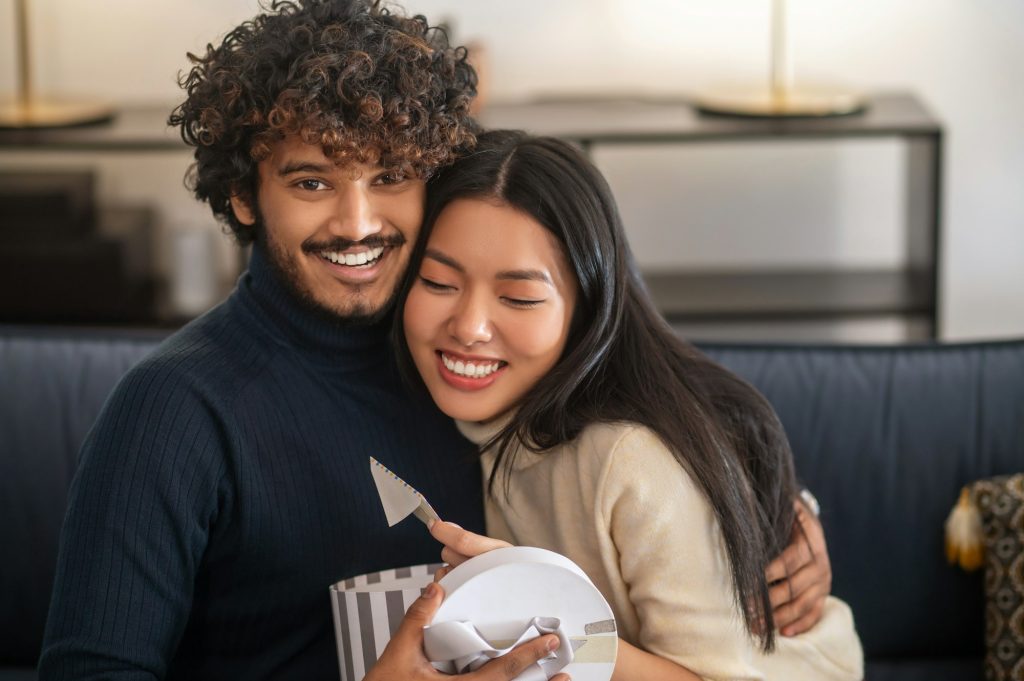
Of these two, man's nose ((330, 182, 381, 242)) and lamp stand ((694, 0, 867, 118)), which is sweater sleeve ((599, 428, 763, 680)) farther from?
lamp stand ((694, 0, 867, 118))

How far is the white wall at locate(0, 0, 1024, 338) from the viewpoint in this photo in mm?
3314

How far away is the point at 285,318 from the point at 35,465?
69 centimetres

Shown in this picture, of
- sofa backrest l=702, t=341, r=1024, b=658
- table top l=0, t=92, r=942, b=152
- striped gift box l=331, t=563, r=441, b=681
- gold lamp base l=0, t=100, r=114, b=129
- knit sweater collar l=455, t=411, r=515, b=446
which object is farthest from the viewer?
gold lamp base l=0, t=100, r=114, b=129

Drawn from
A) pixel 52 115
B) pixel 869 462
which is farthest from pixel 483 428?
pixel 52 115

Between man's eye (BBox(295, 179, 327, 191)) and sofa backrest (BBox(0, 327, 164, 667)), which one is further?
sofa backrest (BBox(0, 327, 164, 667))

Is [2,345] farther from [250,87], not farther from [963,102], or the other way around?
[963,102]

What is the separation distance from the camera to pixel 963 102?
11.2 ft

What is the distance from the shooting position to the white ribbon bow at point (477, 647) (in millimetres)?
1208

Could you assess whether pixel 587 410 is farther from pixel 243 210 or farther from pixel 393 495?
pixel 243 210

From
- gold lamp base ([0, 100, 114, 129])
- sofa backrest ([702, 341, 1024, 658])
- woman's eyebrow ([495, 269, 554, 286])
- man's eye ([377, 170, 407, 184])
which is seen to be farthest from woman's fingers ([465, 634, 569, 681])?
gold lamp base ([0, 100, 114, 129])

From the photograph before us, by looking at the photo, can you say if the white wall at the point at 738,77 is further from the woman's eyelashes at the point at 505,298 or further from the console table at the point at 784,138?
the woman's eyelashes at the point at 505,298

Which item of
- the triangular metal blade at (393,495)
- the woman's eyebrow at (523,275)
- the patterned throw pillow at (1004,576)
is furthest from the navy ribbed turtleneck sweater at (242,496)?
the patterned throw pillow at (1004,576)

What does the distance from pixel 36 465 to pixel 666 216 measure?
192cm

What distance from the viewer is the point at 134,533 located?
4.37 ft
